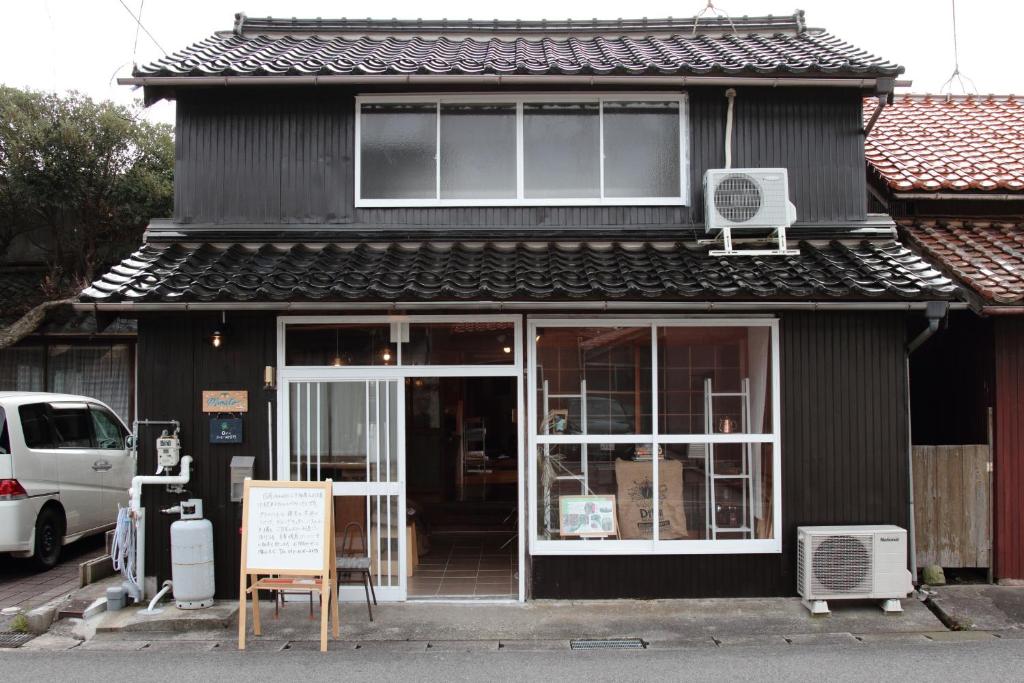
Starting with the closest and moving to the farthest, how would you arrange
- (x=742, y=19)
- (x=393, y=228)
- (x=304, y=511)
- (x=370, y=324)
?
(x=304, y=511), (x=370, y=324), (x=393, y=228), (x=742, y=19)

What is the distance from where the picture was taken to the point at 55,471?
372 inches

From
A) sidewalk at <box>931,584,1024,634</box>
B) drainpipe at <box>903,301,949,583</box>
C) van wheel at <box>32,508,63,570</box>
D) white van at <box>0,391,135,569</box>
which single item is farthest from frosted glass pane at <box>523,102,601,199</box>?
van wheel at <box>32,508,63,570</box>

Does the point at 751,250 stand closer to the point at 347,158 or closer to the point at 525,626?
the point at 525,626

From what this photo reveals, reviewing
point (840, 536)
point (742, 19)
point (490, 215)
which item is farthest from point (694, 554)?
point (742, 19)

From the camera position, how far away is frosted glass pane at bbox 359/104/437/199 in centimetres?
869

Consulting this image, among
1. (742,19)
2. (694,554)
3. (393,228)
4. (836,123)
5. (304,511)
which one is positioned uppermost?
(742,19)

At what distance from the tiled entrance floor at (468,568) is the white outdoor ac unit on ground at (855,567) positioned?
120 inches

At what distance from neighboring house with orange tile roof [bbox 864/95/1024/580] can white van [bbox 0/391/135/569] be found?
10449 millimetres

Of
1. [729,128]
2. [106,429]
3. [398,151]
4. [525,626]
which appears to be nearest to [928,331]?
[729,128]

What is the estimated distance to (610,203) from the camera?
8.61 m

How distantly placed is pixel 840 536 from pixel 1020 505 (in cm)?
250

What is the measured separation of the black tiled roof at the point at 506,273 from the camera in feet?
23.6

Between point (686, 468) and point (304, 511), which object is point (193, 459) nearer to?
point (304, 511)

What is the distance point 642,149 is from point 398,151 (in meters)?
2.87
